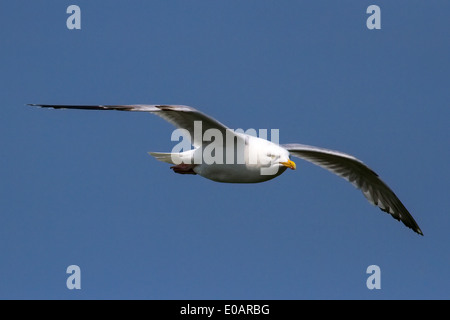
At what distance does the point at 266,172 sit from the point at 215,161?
549mm

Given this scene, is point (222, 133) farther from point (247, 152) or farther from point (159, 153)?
point (159, 153)

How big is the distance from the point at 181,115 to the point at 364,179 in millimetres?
3324

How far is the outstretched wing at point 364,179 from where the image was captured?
991 cm

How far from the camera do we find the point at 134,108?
24.3ft

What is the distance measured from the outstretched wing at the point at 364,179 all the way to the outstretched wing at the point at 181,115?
1.77 metres

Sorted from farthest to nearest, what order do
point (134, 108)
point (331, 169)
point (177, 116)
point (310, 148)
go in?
point (331, 169) → point (310, 148) → point (177, 116) → point (134, 108)

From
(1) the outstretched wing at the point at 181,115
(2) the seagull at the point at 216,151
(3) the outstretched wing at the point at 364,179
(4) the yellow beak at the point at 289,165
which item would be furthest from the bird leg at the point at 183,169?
(3) the outstretched wing at the point at 364,179

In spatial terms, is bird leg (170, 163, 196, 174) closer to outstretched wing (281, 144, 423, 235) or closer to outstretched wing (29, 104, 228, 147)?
outstretched wing (29, 104, 228, 147)

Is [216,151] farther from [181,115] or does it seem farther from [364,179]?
[364,179]

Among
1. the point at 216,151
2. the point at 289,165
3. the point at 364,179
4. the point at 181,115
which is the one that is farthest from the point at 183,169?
the point at 364,179

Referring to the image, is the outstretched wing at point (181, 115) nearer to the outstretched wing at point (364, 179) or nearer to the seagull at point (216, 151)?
the seagull at point (216, 151)

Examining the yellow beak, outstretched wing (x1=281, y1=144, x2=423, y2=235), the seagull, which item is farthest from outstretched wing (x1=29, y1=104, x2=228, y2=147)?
outstretched wing (x1=281, y1=144, x2=423, y2=235)

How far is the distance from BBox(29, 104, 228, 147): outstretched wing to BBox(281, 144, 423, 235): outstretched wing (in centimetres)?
177

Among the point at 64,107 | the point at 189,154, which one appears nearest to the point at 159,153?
the point at 189,154
